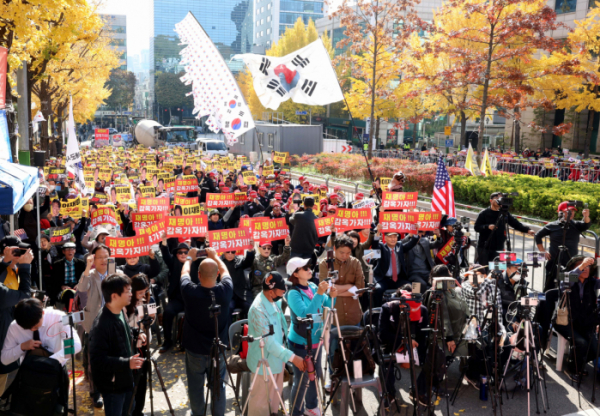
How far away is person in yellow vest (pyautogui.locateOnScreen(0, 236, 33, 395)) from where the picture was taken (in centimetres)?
568

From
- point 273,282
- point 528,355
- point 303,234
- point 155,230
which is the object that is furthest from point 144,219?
point 528,355

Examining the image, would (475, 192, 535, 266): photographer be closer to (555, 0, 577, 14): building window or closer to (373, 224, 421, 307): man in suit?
(373, 224, 421, 307): man in suit

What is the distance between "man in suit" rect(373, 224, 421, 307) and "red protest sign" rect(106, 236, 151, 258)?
3.39 m

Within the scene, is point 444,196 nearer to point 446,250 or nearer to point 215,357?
point 446,250

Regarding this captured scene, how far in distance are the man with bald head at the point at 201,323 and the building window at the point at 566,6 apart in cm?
4244

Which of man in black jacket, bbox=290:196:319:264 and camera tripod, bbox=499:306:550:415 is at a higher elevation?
man in black jacket, bbox=290:196:319:264

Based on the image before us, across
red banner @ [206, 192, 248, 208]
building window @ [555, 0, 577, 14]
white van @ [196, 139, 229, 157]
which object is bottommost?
red banner @ [206, 192, 248, 208]

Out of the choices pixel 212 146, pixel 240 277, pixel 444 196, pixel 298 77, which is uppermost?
pixel 298 77

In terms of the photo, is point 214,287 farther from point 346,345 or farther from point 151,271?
point 151,271

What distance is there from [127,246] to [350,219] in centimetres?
410

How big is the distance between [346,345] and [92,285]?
2982mm

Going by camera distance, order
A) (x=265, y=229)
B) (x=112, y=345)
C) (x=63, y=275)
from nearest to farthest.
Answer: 1. (x=112, y=345)
2. (x=63, y=275)
3. (x=265, y=229)

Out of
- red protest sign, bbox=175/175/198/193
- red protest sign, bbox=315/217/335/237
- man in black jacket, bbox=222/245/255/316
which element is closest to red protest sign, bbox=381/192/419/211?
red protest sign, bbox=315/217/335/237

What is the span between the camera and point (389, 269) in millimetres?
8117
